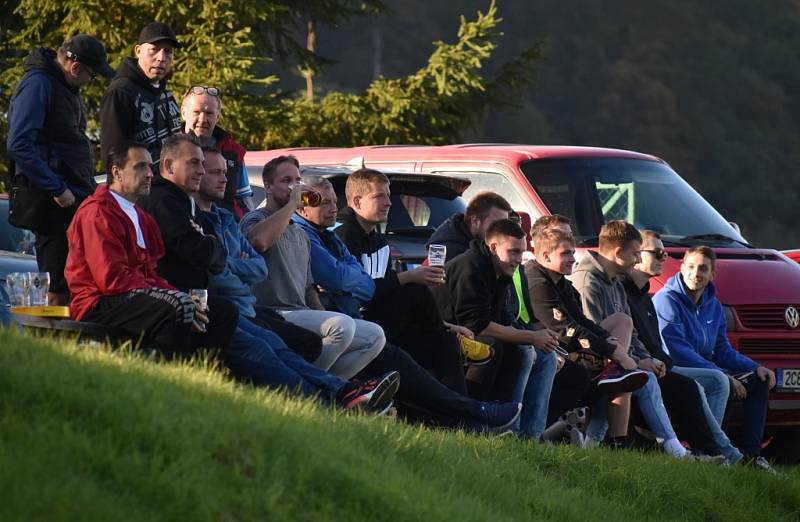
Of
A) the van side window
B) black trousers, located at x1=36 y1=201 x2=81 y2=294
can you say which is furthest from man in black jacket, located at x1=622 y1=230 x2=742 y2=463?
black trousers, located at x1=36 y1=201 x2=81 y2=294

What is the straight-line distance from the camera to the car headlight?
12492 mm

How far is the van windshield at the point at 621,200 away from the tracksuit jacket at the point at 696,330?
3.84 feet

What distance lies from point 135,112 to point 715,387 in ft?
16.5

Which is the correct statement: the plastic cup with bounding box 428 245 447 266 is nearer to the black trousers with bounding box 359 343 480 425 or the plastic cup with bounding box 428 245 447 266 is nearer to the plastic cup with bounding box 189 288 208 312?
the black trousers with bounding box 359 343 480 425

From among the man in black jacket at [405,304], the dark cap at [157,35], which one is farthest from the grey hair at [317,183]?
the dark cap at [157,35]

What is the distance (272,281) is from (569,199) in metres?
4.65

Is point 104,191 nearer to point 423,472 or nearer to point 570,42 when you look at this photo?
point 423,472

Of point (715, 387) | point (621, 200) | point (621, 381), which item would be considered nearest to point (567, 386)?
point (621, 381)

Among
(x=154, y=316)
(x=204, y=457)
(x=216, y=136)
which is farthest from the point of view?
(x=216, y=136)

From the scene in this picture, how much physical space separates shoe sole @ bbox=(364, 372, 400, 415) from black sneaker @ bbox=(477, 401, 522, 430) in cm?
92

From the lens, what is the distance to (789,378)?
12.4 metres

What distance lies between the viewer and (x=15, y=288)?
880 centimetres

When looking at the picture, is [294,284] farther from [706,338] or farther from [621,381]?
Result: [706,338]

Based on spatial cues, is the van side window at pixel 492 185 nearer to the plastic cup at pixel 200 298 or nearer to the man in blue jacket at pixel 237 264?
the man in blue jacket at pixel 237 264
